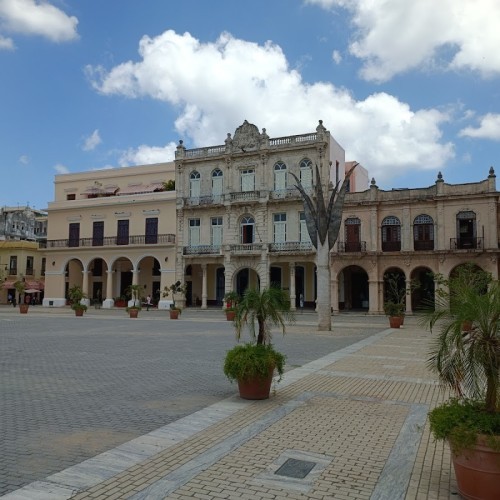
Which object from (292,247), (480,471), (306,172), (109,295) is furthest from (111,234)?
(480,471)

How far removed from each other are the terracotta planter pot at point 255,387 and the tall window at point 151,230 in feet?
117

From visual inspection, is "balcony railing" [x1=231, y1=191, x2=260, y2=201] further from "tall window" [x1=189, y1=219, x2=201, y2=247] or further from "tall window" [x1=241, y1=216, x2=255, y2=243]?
"tall window" [x1=189, y1=219, x2=201, y2=247]

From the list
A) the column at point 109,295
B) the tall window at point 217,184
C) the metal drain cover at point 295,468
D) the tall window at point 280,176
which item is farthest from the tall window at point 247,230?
the metal drain cover at point 295,468

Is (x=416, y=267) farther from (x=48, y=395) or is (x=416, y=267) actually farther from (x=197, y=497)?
(x=197, y=497)

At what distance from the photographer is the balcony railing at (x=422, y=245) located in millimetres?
33969

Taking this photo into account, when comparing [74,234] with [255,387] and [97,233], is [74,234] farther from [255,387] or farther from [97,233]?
[255,387]

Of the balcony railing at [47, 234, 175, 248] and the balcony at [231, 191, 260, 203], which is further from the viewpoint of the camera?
the balcony railing at [47, 234, 175, 248]

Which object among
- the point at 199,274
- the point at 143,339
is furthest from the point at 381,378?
the point at 199,274

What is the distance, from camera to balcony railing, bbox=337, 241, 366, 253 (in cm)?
3553

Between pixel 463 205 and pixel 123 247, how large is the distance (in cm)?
2737

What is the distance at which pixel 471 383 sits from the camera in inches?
180

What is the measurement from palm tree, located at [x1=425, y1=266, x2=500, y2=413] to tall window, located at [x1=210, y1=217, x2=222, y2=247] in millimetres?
36617

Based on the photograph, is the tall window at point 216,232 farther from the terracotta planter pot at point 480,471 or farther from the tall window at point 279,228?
the terracotta planter pot at point 480,471

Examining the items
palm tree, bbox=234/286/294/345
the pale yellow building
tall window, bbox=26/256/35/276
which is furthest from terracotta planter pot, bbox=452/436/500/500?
tall window, bbox=26/256/35/276
